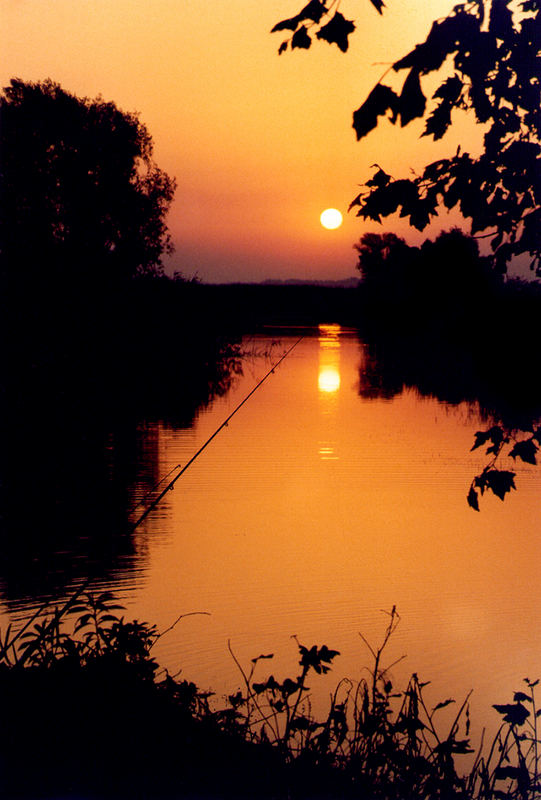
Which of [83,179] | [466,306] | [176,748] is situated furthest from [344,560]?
[83,179]

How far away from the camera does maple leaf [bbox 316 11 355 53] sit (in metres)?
3.33

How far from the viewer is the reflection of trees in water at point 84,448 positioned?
9.51 m

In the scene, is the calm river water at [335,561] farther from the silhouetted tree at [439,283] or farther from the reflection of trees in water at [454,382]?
the reflection of trees in water at [454,382]

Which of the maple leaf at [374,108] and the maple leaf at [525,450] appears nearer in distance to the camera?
the maple leaf at [374,108]

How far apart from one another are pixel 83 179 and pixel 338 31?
110 feet

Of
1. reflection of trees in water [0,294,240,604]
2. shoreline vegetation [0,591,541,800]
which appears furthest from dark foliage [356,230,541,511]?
reflection of trees in water [0,294,240,604]

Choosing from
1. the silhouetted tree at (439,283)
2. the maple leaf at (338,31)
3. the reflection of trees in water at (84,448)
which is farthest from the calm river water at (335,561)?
the maple leaf at (338,31)

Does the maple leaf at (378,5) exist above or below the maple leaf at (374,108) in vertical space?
above

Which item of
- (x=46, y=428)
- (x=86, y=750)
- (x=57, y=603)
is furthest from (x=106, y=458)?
(x=86, y=750)

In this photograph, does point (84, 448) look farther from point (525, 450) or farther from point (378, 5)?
point (378, 5)

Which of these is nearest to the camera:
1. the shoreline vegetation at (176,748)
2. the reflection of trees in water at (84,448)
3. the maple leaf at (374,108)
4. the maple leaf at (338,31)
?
the maple leaf at (374,108)

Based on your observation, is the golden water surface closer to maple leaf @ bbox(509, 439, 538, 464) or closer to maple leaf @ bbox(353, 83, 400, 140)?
maple leaf @ bbox(509, 439, 538, 464)

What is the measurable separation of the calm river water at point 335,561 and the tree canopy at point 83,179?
18.0 m

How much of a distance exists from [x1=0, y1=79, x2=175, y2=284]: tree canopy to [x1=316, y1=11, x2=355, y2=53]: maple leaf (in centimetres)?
2882
